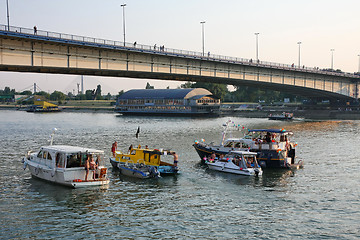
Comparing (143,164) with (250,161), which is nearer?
(143,164)

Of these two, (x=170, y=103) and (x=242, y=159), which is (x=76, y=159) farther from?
(x=170, y=103)

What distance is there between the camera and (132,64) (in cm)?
7238

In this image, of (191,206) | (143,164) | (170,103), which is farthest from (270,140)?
(170,103)

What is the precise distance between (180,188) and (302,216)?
10.5 metres

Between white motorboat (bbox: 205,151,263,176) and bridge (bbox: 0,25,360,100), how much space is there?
102 ft

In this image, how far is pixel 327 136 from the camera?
7256 cm

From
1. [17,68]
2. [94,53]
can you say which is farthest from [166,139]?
[17,68]

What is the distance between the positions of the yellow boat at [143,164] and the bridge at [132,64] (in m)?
24.6

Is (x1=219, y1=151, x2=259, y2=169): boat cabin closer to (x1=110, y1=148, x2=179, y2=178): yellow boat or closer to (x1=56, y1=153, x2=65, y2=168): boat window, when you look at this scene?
(x1=110, y1=148, x2=179, y2=178): yellow boat

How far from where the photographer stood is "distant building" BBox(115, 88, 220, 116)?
511 ft

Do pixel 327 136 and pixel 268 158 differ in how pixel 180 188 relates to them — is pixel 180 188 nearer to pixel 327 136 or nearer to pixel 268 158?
pixel 268 158

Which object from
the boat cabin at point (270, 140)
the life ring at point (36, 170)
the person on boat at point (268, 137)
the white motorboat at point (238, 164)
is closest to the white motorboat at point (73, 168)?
the life ring at point (36, 170)

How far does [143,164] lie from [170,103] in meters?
124

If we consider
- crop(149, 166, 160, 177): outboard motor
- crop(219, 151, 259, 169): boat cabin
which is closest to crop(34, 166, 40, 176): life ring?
crop(149, 166, 160, 177): outboard motor
